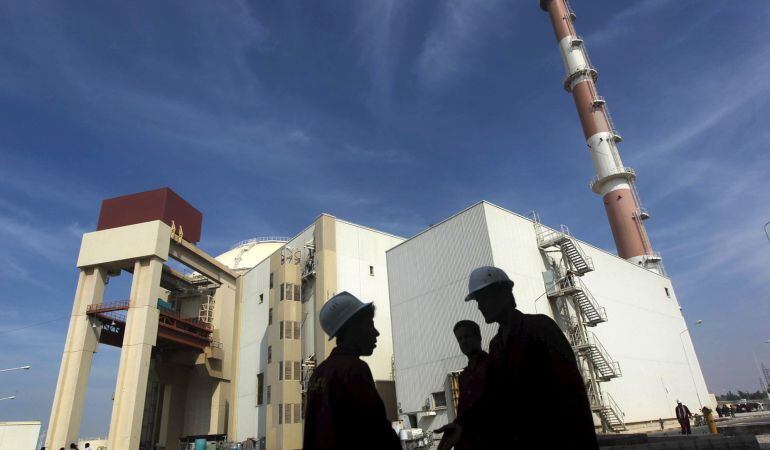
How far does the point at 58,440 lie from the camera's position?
88.0 ft

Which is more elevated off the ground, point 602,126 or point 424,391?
point 602,126

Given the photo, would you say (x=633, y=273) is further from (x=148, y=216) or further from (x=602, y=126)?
(x=148, y=216)

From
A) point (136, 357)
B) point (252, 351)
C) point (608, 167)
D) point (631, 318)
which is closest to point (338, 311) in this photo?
point (136, 357)

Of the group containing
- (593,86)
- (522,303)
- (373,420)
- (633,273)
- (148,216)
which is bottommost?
(373,420)

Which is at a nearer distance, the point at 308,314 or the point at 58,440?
the point at 58,440

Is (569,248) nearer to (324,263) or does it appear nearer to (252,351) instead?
(324,263)

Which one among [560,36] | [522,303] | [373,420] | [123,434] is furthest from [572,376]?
[560,36]

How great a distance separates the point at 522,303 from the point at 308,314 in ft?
55.2

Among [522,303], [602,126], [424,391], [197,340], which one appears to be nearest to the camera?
[522,303]

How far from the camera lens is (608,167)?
40.5 m

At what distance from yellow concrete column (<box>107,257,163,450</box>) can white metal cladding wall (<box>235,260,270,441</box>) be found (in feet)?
26.9

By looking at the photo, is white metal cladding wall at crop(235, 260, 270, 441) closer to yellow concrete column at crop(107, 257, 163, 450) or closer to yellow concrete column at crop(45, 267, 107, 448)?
yellow concrete column at crop(107, 257, 163, 450)

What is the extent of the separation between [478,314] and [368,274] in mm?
14138

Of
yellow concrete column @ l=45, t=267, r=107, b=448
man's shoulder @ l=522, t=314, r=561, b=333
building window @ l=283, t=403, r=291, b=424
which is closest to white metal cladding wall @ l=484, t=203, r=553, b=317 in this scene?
building window @ l=283, t=403, r=291, b=424
